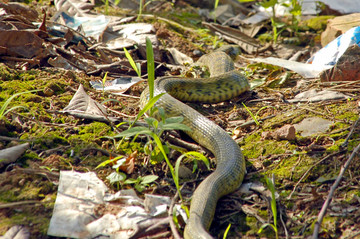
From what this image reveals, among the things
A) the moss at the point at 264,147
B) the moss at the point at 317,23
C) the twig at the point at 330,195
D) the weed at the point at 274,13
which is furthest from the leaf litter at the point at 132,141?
the moss at the point at 317,23

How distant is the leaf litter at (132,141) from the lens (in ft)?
9.81

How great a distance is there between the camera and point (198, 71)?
625cm

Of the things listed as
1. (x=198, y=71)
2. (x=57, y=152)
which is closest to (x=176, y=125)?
(x=57, y=152)

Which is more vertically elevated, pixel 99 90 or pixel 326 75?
pixel 326 75

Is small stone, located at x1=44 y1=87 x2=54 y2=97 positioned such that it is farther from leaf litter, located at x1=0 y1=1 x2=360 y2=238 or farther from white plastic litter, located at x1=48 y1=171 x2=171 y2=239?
white plastic litter, located at x1=48 y1=171 x2=171 y2=239

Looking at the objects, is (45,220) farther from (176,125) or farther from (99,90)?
(99,90)

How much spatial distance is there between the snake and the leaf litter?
131mm

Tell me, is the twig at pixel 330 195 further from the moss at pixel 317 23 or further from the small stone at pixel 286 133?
the moss at pixel 317 23

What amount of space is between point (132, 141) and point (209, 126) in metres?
0.88

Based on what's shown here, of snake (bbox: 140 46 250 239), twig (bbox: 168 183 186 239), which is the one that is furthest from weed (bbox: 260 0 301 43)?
twig (bbox: 168 183 186 239)

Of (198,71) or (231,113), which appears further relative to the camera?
(198,71)

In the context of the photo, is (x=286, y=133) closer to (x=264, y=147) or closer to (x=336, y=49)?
(x=264, y=147)

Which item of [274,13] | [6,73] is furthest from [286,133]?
[274,13]

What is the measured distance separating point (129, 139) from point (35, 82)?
1.66 meters
